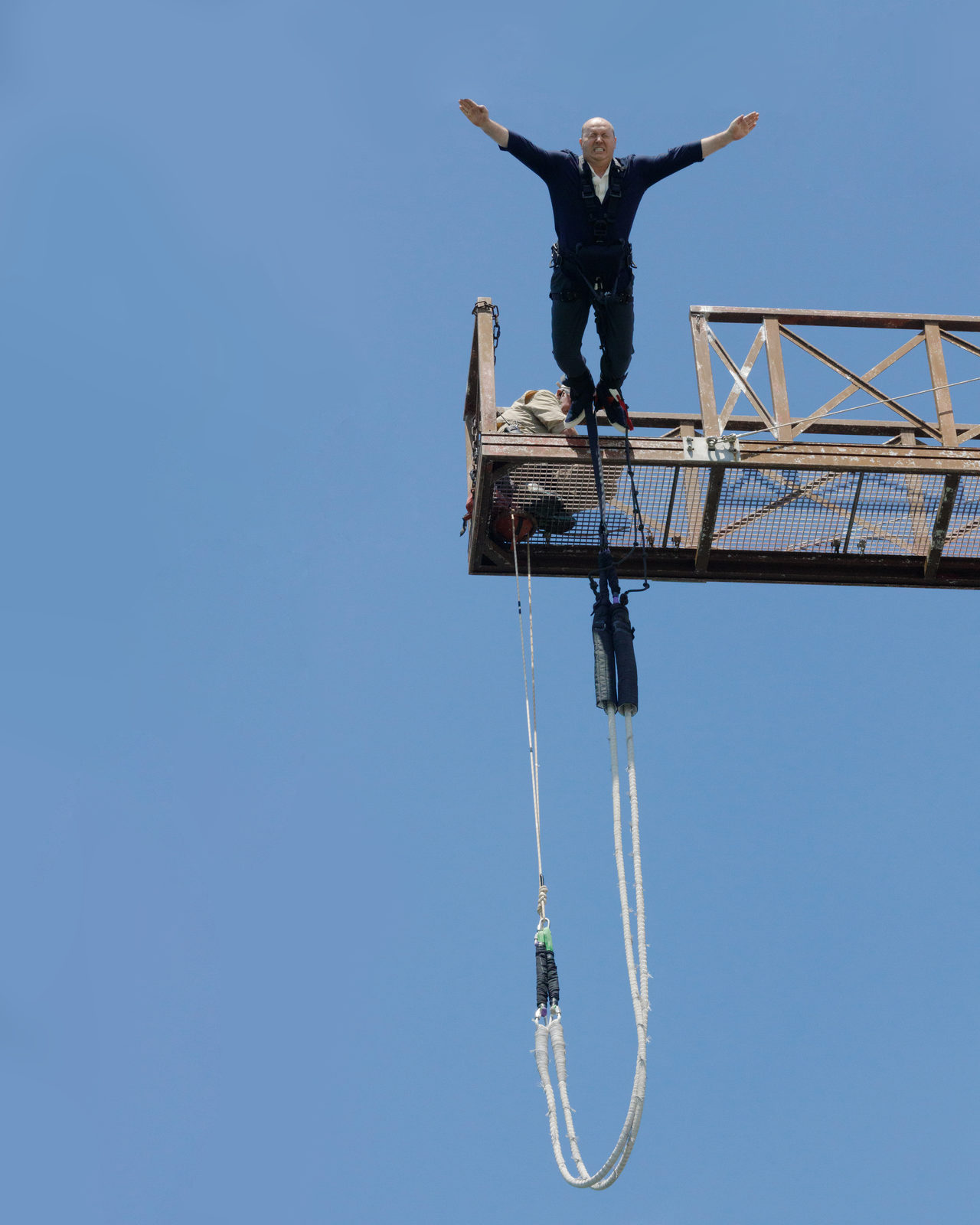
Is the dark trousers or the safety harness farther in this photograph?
the dark trousers

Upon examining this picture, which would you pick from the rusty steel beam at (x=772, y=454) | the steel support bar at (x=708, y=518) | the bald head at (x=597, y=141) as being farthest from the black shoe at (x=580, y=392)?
the bald head at (x=597, y=141)

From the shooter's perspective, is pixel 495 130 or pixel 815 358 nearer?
pixel 495 130

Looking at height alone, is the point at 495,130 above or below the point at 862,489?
above

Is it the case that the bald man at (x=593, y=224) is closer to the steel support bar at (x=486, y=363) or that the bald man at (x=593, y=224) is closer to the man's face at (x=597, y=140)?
the man's face at (x=597, y=140)

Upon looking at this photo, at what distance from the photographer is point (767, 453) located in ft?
65.4

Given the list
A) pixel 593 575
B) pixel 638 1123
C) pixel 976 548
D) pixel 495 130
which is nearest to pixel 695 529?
pixel 593 575

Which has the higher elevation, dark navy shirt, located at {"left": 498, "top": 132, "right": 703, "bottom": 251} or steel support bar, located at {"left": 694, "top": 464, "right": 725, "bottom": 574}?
dark navy shirt, located at {"left": 498, "top": 132, "right": 703, "bottom": 251}

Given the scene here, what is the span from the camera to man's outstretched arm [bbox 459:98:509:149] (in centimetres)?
1888

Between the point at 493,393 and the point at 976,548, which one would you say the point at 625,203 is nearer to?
the point at 493,393

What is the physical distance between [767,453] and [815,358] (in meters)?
1.09

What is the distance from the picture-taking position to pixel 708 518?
20531 mm

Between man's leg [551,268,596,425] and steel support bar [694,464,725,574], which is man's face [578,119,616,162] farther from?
steel support bar [694,464,725,574]

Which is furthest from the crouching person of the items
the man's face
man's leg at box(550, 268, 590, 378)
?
the man's face

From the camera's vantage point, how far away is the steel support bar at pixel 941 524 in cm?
2036
